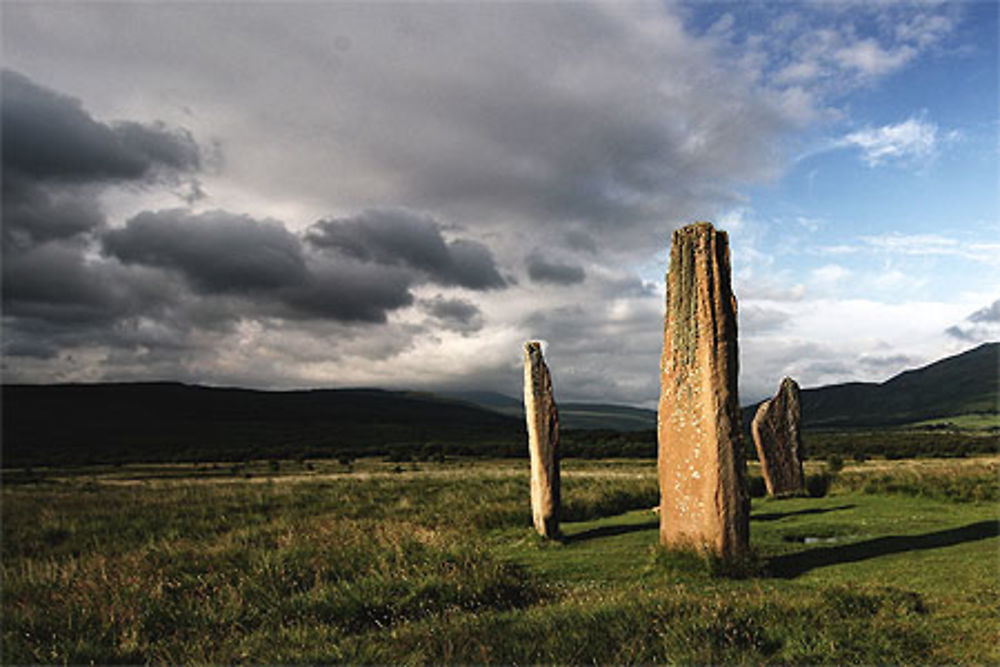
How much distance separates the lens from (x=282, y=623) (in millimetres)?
7207

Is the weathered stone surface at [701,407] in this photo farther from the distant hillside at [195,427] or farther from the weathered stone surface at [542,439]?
the distant hillside at [195,427]

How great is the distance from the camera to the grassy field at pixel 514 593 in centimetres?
590

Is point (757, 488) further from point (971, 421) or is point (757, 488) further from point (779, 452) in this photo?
point (971, 421)

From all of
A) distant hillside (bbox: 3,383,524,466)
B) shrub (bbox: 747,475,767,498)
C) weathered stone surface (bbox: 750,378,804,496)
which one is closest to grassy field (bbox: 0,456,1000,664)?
weathered stone surface (bbox: 750,378,804,496)

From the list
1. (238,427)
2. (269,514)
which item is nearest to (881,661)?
(269,514)

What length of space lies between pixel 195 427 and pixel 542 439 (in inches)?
5113

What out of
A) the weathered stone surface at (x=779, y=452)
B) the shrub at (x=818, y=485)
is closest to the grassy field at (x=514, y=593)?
the weathered stone surface at (x=779, y=452)

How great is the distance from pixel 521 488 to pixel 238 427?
12209 cm

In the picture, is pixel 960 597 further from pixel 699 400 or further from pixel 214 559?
pixel 214 559

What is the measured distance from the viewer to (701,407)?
10070 mm

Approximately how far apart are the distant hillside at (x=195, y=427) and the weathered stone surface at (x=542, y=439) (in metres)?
53.9

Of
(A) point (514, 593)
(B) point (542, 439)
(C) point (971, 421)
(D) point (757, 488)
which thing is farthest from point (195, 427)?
(C) point (971, 421)

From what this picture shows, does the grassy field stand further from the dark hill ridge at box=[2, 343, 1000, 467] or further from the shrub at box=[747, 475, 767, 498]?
the dark hill ridge at box=[2, 343, 1000, 467]

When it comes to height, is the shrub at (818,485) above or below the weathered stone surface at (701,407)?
below
